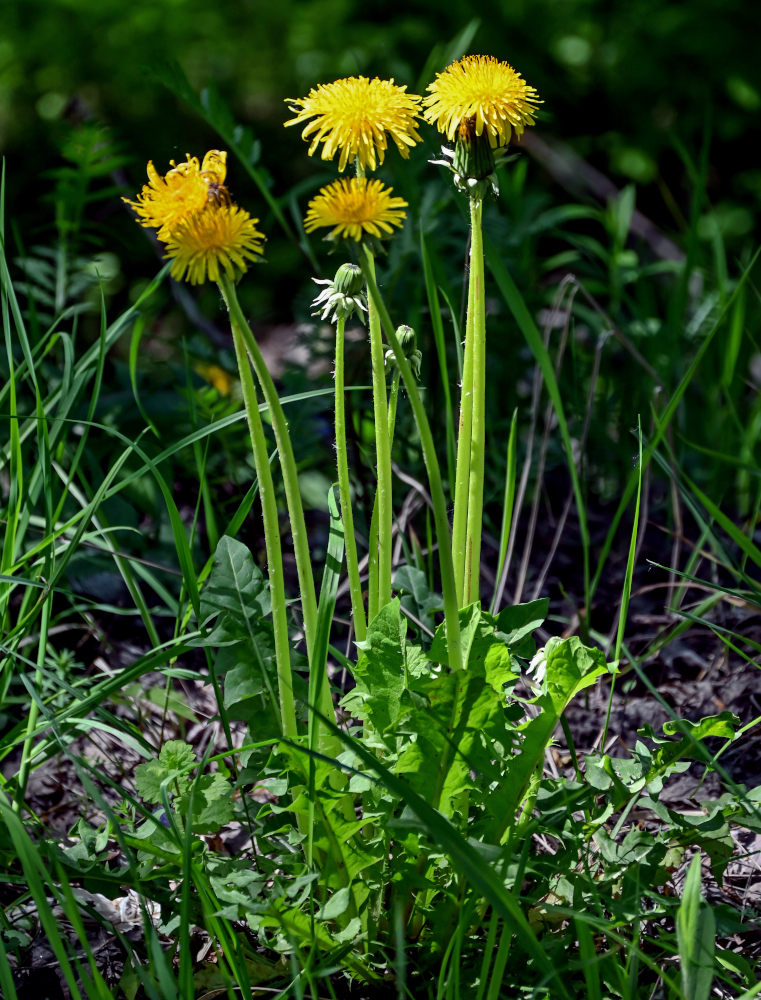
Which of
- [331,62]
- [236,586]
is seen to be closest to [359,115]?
[236,586]

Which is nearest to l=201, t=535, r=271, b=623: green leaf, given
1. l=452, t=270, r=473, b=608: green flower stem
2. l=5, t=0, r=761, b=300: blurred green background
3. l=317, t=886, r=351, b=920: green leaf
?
l=452, t=270, r=473, b=608: green flower stem

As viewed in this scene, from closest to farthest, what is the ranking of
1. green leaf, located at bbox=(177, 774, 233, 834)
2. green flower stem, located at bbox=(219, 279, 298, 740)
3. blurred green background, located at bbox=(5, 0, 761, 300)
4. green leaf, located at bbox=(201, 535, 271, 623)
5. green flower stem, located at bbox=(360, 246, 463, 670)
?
green flower stem, located at bbox=(360, 246, 463, 670) → green flower stem, located at bbox=(219, 279, 298, 740) → green leaf, located at bbox=(177, 774, 233, 834) → green leaf, located at bbox=(201, 535, 271, 623) → blurred green background, located at bbox=(5, 0, 761, 300)

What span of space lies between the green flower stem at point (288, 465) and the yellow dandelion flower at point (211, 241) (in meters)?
0.03

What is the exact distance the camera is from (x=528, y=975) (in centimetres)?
112

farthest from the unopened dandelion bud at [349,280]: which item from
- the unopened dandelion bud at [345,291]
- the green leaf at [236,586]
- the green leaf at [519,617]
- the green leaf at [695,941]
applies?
the green leaf at [695,941]

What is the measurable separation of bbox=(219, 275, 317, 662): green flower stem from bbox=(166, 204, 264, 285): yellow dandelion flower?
0.03m

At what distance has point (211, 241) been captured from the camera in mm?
927

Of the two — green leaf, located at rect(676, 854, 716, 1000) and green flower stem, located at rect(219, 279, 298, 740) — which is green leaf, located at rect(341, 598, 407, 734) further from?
green leaf, located at rect(676, 854, 716, 1000)

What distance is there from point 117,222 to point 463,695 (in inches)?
113

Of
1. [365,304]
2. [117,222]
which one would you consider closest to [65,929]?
[365,304]

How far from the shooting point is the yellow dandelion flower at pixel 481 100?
1014mm

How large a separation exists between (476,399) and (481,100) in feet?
1.01

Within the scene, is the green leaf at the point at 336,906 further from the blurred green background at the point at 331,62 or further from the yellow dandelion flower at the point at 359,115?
the blurred green background at the point at 331,62

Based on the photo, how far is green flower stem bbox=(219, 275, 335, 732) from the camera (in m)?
0.95
